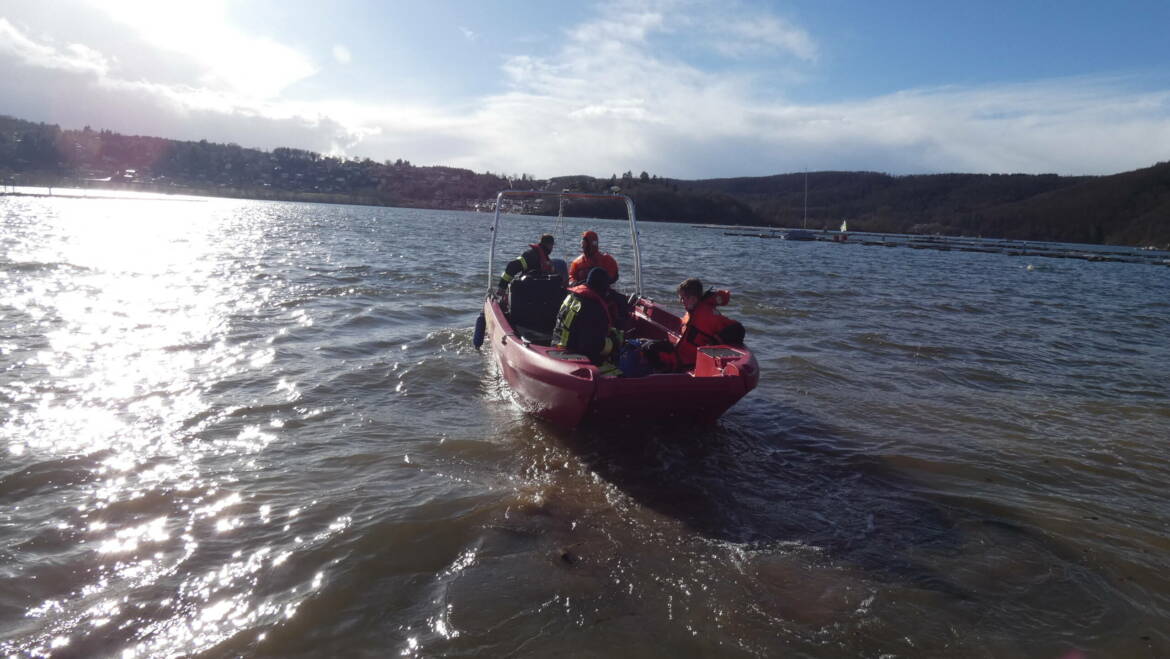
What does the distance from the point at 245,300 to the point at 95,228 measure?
2408 cm

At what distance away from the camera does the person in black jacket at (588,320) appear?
5.83 meters

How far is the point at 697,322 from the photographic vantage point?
609cm

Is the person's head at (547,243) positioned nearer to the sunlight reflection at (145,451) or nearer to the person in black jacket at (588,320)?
the person in black jacket at (588,320)

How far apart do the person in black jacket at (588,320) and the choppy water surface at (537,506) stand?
2.58 ft

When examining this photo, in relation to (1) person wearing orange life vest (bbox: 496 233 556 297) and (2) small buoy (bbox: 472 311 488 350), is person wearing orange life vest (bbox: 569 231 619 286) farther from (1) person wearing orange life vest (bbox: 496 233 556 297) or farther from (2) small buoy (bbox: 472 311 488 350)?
(2) small buoy (bbox: 472 311 488 350)

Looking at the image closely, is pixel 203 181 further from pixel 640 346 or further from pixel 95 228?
pixel 640 346

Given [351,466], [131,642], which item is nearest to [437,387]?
[351,466]

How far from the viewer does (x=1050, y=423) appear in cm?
655

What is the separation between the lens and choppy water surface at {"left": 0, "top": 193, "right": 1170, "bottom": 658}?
10.2ft

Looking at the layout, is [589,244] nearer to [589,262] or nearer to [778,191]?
[589,262]

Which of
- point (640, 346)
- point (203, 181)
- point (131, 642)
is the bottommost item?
point (131, 642)

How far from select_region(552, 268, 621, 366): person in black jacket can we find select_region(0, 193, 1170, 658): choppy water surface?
2.58ft

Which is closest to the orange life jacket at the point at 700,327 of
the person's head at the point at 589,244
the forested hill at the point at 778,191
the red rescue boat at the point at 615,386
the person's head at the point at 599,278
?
the red rescue boat at the point at 615,386

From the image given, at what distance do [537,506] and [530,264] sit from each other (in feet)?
16.3
